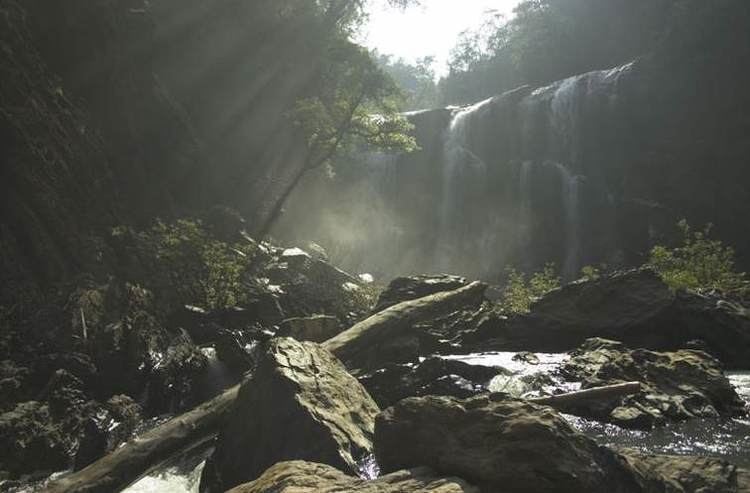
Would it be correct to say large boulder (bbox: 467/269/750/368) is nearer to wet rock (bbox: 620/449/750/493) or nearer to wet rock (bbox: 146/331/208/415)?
wet rock (bbox: 146/331/208/415)

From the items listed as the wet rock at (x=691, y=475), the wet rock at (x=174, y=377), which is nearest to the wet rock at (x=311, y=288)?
the wet rock at (x=174, y=377)

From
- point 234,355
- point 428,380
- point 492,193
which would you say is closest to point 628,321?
point 428,380

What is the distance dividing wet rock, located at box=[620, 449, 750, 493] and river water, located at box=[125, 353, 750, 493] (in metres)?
1.94

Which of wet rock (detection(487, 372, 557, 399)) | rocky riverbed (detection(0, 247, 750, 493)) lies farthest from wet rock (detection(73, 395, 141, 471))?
wet rock (detection(487, 372, 557, 399))

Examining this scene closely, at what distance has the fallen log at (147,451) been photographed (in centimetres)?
608

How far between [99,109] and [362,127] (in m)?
11.3

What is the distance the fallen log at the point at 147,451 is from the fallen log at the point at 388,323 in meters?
3.24

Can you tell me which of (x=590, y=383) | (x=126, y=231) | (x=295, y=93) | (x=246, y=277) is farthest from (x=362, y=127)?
(x=590, y=383)

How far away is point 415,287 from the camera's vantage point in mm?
15266

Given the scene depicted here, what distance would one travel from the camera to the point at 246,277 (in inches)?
660

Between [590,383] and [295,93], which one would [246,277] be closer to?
[590,383]

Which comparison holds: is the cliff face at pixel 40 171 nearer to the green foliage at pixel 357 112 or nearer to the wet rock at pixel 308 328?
the wet rock at pixel 308 328

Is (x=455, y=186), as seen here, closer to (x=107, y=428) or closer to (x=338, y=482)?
(x=107, y=428)

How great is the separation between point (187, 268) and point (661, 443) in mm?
12176
